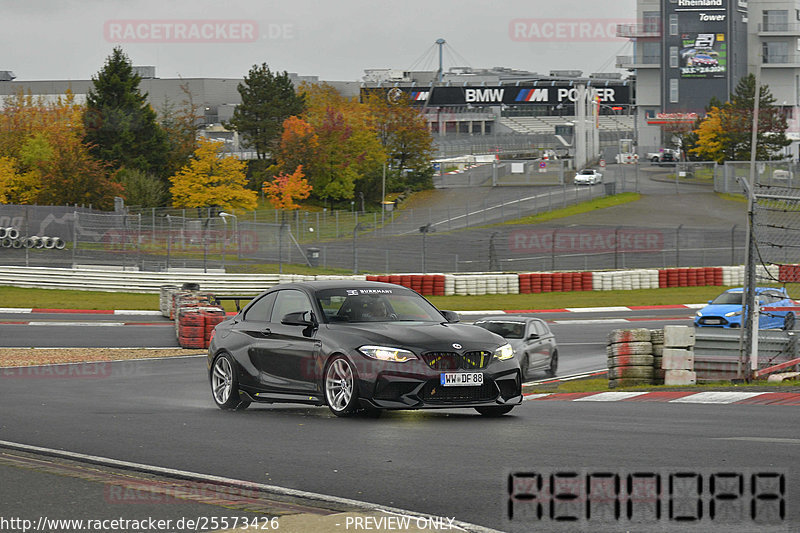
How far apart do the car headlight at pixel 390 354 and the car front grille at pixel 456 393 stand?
326 mm

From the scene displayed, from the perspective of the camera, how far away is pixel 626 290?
45.9 m

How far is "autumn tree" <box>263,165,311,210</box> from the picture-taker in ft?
263

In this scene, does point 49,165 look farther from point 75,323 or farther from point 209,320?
point 209,320

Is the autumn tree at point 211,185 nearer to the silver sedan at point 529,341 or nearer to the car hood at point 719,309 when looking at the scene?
the car hood at point 719,309

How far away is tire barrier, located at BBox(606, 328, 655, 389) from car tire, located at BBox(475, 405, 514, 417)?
20.6 ft

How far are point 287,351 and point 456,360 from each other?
2074 mm

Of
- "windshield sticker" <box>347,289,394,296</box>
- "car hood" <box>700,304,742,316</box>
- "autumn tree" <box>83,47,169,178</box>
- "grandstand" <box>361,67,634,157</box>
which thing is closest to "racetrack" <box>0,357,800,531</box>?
"windshield sticker" <box>347,289,394,296</box>

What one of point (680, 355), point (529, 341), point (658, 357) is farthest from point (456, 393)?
point (529, 341)

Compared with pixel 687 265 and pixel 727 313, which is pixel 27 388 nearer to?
pixel 727 313

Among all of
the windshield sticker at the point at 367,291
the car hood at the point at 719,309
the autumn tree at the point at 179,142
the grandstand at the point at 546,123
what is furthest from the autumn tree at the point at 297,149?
the windshield sticker at the point at 367,291

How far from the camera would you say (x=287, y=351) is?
12.4m

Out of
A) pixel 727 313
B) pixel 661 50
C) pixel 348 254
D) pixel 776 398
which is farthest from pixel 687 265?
pixel 661 50

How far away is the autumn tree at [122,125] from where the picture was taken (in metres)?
80.5

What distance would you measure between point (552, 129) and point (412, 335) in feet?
433
